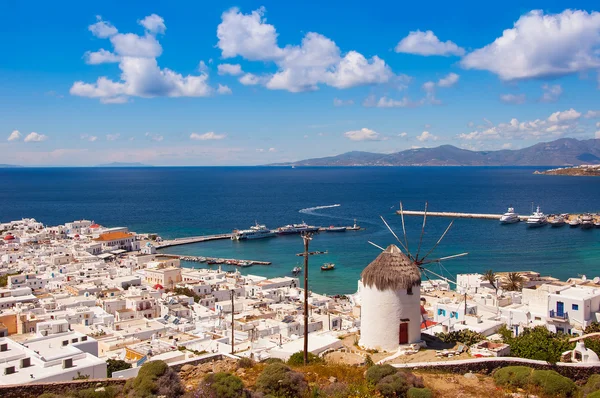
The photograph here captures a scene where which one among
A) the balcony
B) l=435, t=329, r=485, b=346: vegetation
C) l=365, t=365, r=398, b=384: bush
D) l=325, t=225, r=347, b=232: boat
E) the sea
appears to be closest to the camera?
l=365, t=365, r=398, b=384: bush

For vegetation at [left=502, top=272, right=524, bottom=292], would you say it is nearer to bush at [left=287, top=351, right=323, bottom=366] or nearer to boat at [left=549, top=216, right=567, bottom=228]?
bush at [left=287, top=351, right=323, bottom=366]

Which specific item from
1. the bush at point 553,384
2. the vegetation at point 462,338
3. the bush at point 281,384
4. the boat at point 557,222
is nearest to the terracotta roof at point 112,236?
the vegetation at point 462,338

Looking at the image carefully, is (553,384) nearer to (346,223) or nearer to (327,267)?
(327,267)

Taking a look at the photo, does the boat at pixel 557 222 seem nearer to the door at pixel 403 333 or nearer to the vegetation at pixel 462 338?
the vegetation at pixel 462 338

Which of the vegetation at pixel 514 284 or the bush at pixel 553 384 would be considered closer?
the bush at pixel 553 384

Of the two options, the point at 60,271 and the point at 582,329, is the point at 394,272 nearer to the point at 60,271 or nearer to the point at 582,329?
the point at 582,329

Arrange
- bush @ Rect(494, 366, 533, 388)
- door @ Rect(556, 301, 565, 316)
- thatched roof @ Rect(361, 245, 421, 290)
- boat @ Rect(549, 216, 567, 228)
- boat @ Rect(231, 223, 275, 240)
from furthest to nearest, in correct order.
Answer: boat @ Rect(549, 216, 567, 228)
boat @ Rect(231, 223, 275, 240)
door @ Rect(556, 301, 565, 316)
thatched roof @ Rect(361, 245, 421, 290)
bush @ Rect(494, 366, 533, 388)

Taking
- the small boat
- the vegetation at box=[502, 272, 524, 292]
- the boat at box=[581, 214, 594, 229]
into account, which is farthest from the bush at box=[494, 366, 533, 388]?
the boat at box=[581, 214, 594, 229]
